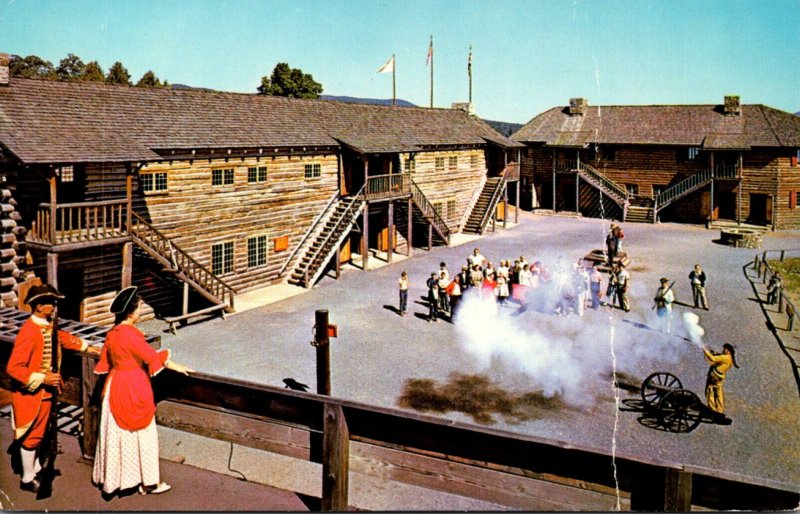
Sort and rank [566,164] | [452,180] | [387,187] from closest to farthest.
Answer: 1. [387,187]
2. [452,180]
3. [566,164]

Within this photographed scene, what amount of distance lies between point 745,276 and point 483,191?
724 inches

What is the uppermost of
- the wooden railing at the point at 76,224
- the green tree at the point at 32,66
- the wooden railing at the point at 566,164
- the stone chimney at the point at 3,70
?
the green tree at the point at 32,66

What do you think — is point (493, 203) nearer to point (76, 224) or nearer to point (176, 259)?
point (176, 259)

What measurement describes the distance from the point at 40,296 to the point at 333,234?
948 inches

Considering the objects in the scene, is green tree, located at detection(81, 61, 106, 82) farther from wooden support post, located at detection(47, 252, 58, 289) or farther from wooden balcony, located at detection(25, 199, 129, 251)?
wooden support post, located at detection(47, 252, 58, 289)

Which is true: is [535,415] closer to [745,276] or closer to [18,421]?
[18,421]

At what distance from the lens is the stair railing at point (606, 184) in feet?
163

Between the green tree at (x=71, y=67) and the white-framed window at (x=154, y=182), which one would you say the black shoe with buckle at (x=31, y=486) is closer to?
the white-framed window at (x=154, y=182)

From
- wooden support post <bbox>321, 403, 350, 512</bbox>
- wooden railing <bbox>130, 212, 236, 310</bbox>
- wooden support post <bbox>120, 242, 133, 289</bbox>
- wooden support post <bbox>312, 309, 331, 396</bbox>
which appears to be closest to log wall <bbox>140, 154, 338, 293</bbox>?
wooden railing <bbox>130, 212, 236, 310</bbox>

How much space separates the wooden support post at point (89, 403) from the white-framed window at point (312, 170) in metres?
24.0

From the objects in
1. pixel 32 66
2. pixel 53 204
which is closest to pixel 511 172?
pixel 53 204

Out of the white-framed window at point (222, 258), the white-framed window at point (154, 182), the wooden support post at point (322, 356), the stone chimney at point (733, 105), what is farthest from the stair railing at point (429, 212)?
the stone chimney at point (733, 105)

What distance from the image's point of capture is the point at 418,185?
127 feet

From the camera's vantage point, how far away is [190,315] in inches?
883
